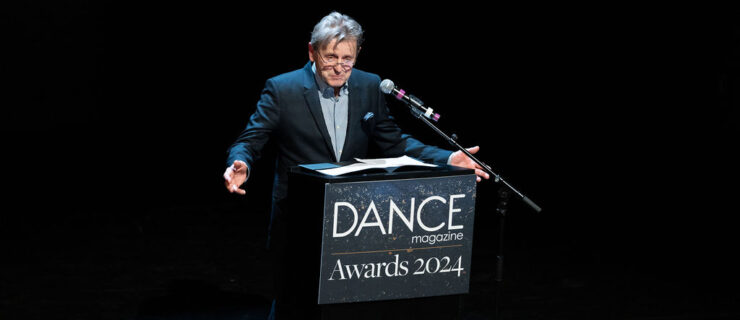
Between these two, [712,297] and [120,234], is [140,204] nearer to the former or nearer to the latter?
[120,234]

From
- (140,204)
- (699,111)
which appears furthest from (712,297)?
(140,204)

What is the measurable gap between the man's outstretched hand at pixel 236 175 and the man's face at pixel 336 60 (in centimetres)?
41

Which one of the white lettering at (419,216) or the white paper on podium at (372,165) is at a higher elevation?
the white paper on podium at (372,165)

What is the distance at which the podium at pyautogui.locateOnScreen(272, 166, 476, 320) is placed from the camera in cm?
236

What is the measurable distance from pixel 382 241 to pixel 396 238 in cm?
4

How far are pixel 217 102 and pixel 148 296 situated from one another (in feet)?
9.52

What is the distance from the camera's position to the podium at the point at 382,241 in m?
2.36

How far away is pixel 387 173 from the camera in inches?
94.0

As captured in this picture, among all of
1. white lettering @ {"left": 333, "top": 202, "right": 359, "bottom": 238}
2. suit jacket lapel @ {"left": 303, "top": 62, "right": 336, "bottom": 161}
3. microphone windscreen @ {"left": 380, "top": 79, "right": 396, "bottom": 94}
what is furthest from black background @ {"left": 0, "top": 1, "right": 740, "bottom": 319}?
white lettering @ {"left": 333, "top": 202, "right": 359, "bottom": 238}

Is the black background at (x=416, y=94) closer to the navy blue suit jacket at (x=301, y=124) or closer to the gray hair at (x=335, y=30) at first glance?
the navy blue suit jacket at (x=301, y=124)

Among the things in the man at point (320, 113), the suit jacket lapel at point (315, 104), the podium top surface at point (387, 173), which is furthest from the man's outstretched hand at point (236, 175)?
the suit jacket lapel at point (315, 104)

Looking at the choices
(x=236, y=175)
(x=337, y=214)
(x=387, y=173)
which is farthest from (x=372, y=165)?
(x=236, y=175)

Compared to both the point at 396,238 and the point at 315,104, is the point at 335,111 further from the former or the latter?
the point at 396,238

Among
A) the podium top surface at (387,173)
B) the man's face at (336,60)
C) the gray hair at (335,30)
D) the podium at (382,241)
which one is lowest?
the podium at (382,241)
